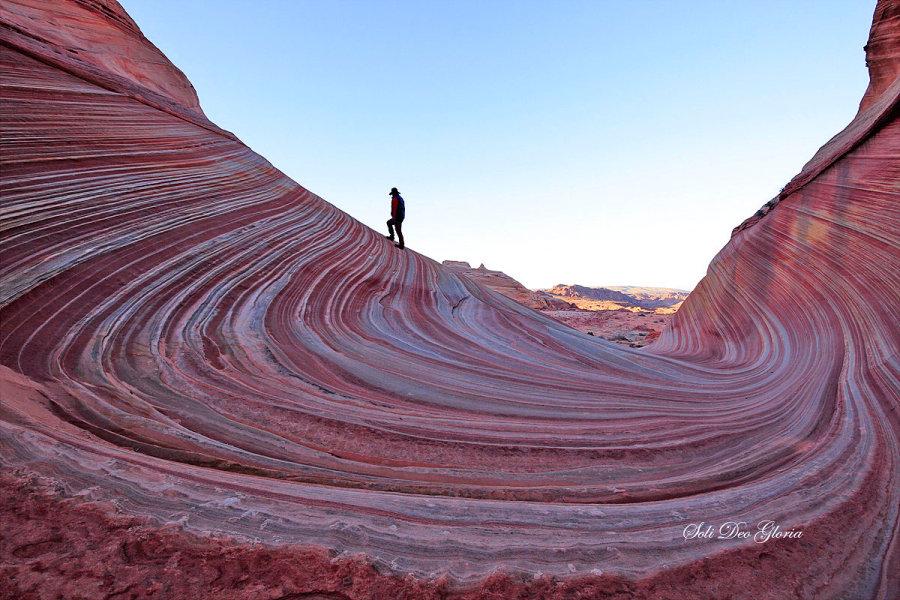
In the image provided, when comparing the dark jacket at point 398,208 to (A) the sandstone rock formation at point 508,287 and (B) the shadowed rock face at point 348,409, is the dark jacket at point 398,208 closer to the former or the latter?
(B) the shadowed rock face at point 348,409

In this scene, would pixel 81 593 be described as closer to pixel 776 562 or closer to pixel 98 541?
pixel 98 541

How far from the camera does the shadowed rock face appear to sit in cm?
163

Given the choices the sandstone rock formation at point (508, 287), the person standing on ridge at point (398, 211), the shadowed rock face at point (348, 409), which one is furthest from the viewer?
the sandstone rock formation at point (508, 287)

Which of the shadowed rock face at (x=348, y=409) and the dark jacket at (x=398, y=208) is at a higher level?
the dark jacket at (x=398, y=208)

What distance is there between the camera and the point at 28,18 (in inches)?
291

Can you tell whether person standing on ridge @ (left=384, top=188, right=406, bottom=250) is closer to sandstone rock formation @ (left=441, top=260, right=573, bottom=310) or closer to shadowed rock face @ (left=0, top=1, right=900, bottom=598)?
shadowed rock face @ (left=0, top=1, right=900, bottom=598)

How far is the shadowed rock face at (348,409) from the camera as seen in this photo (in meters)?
1.63

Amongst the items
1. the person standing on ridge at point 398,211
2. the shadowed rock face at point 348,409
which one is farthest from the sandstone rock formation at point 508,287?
the shadowed rock face at point 348,409

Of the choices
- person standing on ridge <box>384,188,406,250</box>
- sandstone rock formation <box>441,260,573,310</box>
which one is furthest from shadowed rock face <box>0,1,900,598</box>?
sandstone rock formation <box>441,260,573,310</box>

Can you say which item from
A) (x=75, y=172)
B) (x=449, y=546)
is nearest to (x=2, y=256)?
(x=75, y=172)

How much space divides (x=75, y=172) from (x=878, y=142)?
455 inches

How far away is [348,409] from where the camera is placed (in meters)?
3.12

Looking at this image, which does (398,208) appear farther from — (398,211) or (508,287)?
(508,287)

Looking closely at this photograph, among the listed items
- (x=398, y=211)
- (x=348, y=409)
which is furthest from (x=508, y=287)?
(x=348, y=409)
